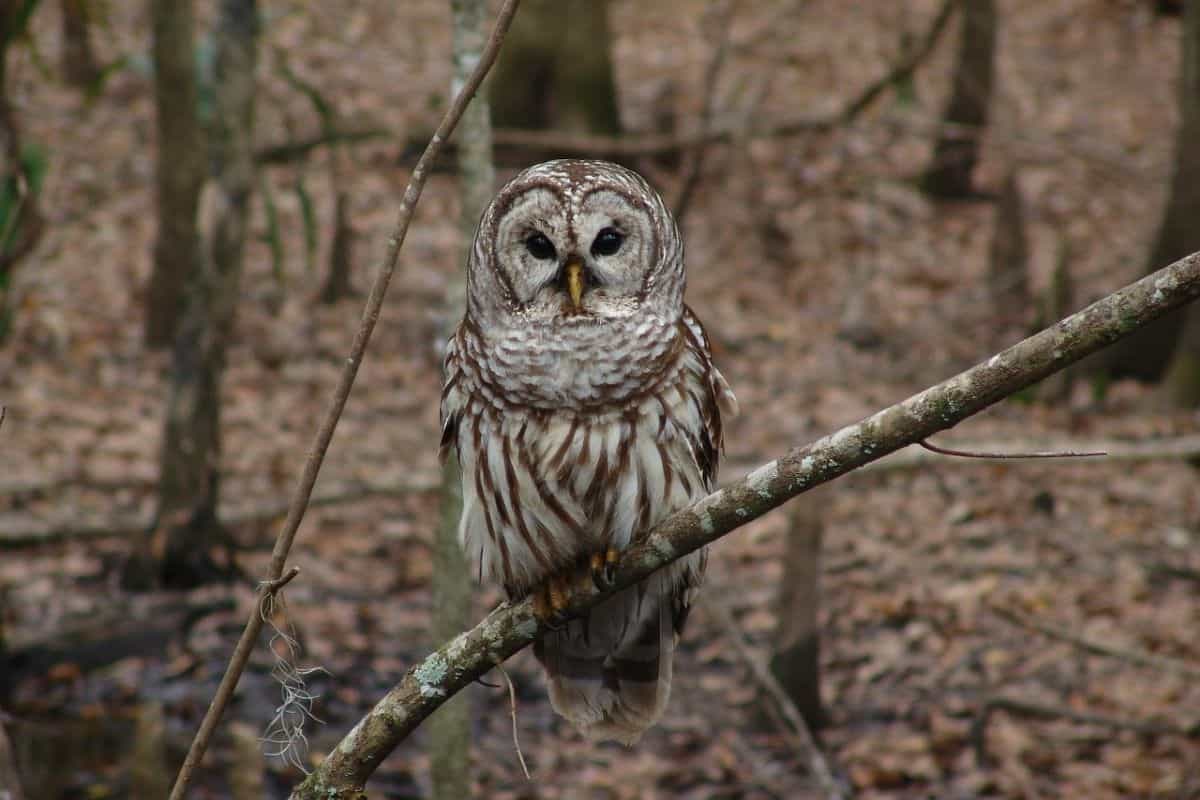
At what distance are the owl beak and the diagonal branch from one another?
730 mm

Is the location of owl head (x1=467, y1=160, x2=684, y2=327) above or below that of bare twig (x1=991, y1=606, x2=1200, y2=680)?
above

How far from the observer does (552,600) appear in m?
3.56

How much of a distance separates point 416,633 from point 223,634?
3.63 feet

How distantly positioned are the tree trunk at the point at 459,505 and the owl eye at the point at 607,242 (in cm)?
147

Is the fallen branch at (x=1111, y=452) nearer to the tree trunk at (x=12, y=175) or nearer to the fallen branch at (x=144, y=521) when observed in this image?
the fallen branch at (x=144, y=521)

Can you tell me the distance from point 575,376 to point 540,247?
361mm

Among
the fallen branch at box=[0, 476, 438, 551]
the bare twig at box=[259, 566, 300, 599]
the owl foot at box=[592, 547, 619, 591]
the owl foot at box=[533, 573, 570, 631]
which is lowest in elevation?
the fallen branch at box=[0, 476, 438, 551]

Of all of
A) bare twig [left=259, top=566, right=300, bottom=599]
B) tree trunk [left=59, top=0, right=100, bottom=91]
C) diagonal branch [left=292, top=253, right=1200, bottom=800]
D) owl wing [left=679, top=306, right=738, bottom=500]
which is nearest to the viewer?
diagonal branch [left=292, top=253, right=1200, bottom=800]

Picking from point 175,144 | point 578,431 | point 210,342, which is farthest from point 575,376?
point 175,144

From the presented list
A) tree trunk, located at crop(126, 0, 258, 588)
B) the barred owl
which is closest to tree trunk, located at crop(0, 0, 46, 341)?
tree trunk, located at crop(126, 0, 258, 588)

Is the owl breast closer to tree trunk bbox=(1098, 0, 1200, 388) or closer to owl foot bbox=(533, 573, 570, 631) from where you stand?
owl foot bbox=(533, 573, 570, 631)

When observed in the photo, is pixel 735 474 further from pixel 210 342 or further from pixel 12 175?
pixel 12 175

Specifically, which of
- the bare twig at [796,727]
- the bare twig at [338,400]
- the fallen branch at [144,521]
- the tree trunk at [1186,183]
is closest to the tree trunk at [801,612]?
the bare twig at [796,727]

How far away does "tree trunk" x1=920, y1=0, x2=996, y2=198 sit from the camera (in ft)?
43.1
